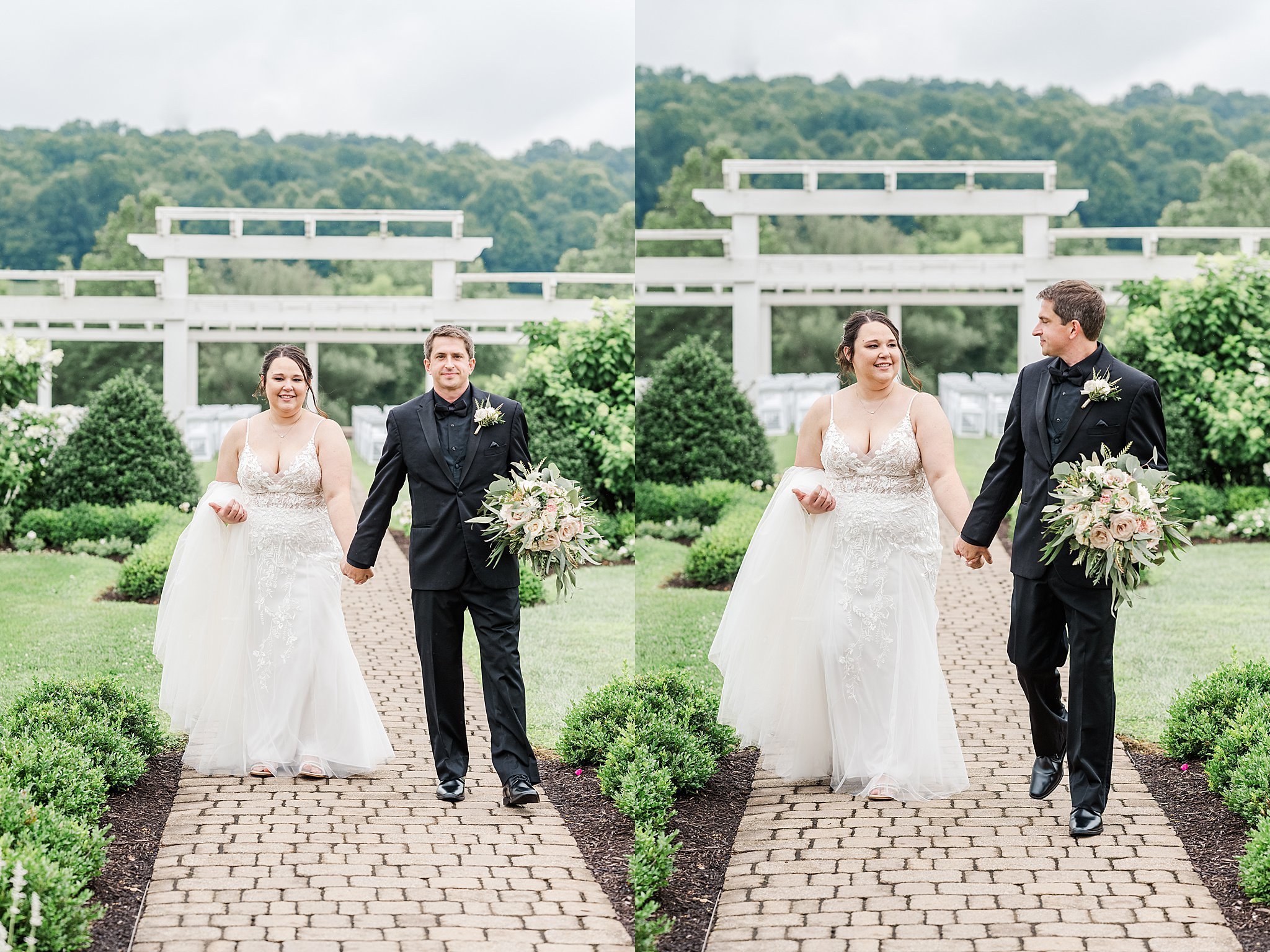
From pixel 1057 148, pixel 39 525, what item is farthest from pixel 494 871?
pixel 1057 148

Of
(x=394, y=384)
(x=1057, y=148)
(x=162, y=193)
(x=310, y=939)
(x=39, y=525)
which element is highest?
(x=1057, y=148)

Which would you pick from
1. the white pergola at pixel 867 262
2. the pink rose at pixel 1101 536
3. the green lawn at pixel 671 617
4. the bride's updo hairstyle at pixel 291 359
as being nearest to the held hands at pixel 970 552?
the pink rose at pixel 1101 536

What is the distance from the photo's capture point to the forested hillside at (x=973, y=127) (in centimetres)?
1925

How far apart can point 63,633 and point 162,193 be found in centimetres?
623

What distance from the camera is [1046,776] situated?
504 cm

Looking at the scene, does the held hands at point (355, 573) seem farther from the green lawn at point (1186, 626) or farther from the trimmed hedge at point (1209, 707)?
the green lawn at point (1186, 626)

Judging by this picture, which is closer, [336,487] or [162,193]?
[336,487]

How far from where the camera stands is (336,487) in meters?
5.44

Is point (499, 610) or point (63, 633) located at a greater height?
point (499, 610)

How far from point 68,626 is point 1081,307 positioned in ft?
22.7

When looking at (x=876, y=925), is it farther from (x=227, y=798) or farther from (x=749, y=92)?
(x=749, y=92)

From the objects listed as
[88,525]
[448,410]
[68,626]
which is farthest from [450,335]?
[88,525]

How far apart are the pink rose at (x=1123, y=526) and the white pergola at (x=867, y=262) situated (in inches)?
387

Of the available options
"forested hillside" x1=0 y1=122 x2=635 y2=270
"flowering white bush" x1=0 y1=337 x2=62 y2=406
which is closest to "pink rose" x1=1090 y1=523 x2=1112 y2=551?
"flowering white bush" x1=0 y1=337 x2=62 y2=406
